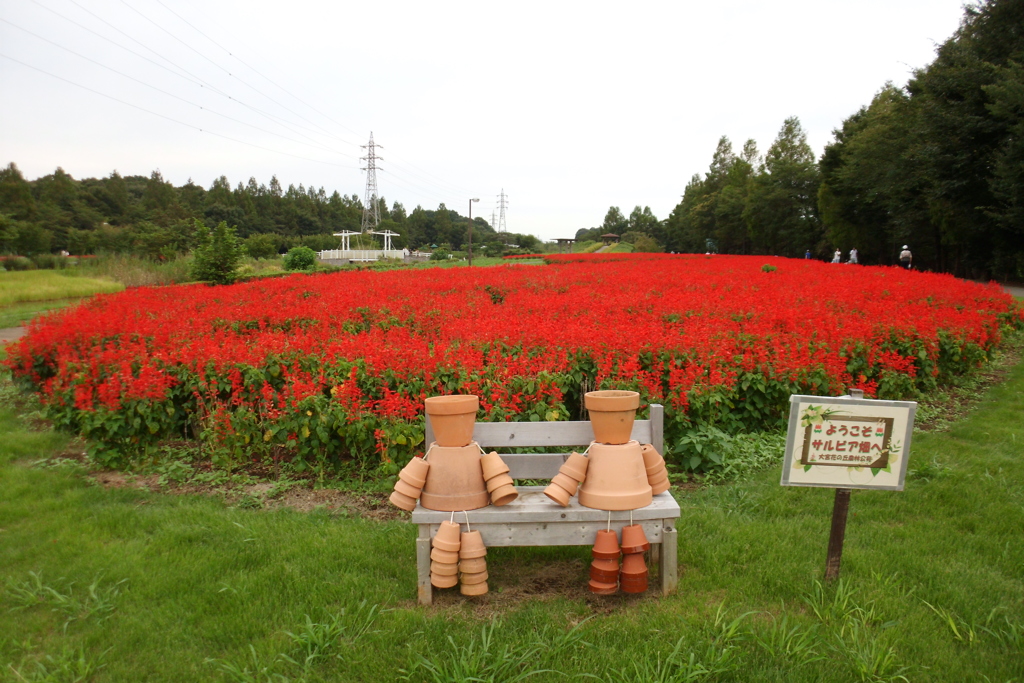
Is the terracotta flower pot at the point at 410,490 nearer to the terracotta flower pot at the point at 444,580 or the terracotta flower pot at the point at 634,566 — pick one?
the terracotta flower pot at the point at 444,580

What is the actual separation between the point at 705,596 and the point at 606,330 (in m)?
3.42

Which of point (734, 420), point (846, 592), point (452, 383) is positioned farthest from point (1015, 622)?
point (452, 383)

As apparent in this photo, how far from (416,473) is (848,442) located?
6.29 feet

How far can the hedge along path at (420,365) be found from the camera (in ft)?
15.1

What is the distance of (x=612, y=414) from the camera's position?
2805mm

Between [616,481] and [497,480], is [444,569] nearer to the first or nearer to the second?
[497,480]

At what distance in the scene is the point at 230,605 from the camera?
Answer: 9.47 feet

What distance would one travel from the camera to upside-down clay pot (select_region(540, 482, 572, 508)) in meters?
2.78

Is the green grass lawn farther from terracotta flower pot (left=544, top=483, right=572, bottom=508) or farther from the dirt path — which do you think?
the dirt path

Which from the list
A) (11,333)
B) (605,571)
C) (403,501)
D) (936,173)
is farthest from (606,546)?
(936,173)

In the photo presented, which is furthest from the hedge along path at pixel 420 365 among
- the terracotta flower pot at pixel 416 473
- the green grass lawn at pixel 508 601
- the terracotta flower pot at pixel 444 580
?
the terracotta flower pot at pixel 444 580

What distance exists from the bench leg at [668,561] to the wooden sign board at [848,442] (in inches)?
22.7

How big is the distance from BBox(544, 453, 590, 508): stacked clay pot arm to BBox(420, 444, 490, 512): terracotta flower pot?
344 millimetres

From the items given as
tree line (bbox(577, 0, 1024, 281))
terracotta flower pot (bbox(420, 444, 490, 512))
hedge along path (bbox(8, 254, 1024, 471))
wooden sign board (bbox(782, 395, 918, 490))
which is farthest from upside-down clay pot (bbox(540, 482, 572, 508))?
tree line (bbox(577, 0, 1024, 281))
